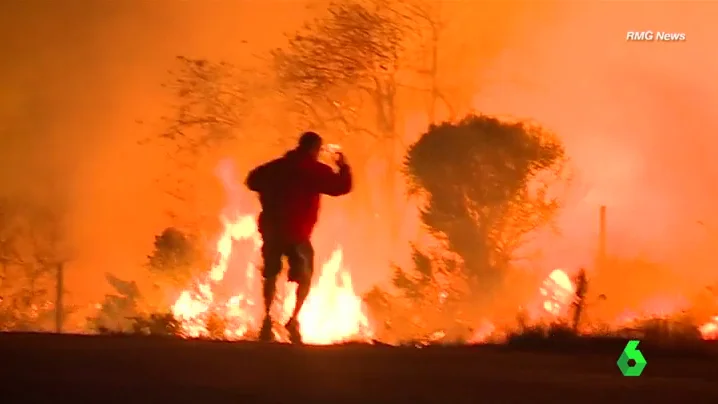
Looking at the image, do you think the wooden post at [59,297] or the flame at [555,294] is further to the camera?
the wooden post at [59,297]

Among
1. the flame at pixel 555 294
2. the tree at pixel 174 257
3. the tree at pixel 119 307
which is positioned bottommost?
the tree at pixel 119 307

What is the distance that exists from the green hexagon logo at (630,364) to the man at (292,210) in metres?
1.92

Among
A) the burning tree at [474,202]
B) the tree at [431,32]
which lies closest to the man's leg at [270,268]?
the burning tree at [474,202]

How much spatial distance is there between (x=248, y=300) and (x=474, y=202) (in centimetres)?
189

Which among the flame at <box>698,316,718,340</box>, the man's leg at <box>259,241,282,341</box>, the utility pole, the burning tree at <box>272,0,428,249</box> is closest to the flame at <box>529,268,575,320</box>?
the utility pole

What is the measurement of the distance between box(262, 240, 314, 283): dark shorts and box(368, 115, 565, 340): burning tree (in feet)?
4.09

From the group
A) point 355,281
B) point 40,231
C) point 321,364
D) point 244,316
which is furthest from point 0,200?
point 321,364

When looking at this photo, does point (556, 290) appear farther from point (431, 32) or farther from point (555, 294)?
point (431, 32)

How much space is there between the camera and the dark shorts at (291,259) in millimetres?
5566

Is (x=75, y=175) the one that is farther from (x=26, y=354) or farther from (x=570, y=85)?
(x=570, y=85)

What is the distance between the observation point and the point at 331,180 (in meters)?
5.52

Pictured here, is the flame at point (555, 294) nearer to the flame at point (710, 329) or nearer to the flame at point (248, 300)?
→ the flame at point (710, 329)

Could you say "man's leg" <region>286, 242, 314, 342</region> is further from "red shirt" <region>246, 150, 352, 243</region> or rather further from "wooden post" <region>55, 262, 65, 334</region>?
"wooden post" <region>55, 262, 65, 334</region>

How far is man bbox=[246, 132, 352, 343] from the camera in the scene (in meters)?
5.54
